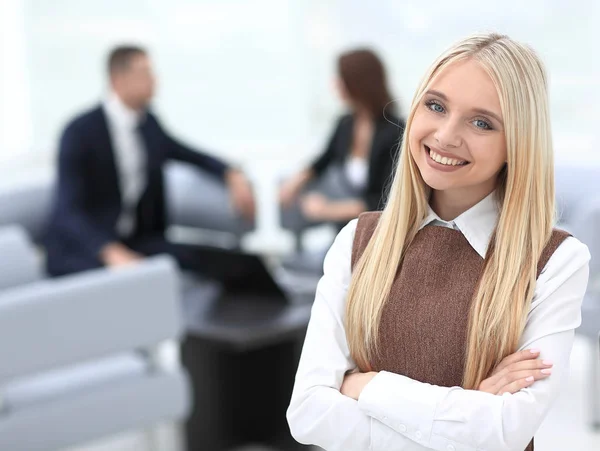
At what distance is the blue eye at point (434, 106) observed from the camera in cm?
143

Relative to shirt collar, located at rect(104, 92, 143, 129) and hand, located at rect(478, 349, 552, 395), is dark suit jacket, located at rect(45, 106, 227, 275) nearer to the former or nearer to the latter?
shirt collar, located at rect(104, 92, 143, 129)

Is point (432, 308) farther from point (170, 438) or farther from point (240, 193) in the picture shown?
point (240, 193)

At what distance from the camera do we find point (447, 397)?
1435 millimetres

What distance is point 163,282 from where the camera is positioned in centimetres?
306

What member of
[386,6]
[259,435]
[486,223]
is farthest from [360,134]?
[486,223]

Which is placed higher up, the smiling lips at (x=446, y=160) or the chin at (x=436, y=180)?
the smiling lips at (x=446, y=160)

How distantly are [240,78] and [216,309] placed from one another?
327cm

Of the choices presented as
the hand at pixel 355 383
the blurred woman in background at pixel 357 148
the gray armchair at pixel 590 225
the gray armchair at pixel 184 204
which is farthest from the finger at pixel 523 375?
the gray armchair at pixel 184 204

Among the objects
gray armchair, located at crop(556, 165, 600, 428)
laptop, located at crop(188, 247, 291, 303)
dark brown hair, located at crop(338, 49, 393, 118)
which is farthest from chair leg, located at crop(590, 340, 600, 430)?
dark brown hair, located at crop(338, 49, 393, 118)

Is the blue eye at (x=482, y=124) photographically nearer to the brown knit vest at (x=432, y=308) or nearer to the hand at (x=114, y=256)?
the brown knit vest at (x=432, y=308)

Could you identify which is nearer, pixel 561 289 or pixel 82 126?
pixel 561 289

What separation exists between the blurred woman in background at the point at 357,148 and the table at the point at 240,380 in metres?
0.64

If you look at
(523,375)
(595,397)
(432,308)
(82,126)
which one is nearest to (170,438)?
(82,126)

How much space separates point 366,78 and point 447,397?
8.82ft
